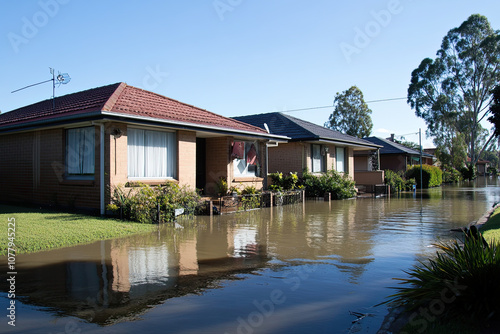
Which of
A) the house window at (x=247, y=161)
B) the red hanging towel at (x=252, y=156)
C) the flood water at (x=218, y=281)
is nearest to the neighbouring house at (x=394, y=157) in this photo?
the house window at (x=247, y=161)

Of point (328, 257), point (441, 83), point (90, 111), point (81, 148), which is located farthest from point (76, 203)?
point (441, 83)

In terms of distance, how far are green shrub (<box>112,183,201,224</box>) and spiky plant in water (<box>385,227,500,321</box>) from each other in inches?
349

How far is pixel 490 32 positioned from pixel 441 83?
287 inches

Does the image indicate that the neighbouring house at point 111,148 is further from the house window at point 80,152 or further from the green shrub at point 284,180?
the green shrub at point 284,180

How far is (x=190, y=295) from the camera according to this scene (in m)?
5.85

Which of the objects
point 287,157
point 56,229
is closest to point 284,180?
point 287,157

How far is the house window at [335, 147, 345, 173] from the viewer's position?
27845 millimetres

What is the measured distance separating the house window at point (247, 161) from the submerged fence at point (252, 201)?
1565mm

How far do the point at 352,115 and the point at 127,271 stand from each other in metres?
55.0

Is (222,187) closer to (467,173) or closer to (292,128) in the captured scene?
(292,128)

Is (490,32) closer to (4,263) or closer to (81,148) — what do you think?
(81,148)

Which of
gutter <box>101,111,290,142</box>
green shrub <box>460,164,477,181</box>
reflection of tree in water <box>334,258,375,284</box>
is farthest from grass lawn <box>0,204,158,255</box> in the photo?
green shrub <box>460,164,477,181</box>

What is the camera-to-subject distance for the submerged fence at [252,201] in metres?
15.9

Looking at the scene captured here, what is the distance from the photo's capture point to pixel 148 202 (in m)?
12.6
